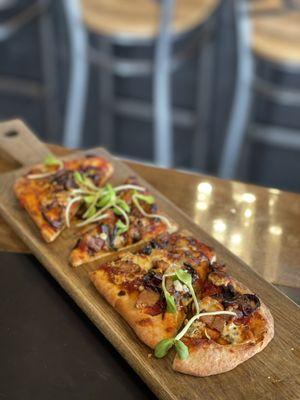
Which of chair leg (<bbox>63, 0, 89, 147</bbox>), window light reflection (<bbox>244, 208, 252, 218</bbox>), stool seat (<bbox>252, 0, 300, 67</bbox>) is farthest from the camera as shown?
chair leg (<bbox>63, 0, 89, 147</bbox>)

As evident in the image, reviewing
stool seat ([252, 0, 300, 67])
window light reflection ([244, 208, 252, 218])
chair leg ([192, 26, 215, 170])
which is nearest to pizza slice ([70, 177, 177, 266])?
window light reflection ([244, 208, 252, 218])

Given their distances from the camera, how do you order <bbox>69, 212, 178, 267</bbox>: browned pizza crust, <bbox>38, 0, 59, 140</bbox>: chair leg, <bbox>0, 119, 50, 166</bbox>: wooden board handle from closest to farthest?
1. <bbox>69, 212, 178, 267</bbox>: browned pizza crust
2. <bbox>0, 119, 50, 166</bbox>: wooden board handle
3. <bbox>38, 0, 59, 140</bbox>: chair leg

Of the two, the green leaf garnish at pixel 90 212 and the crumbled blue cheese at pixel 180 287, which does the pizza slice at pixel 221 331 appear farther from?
the green leaf garnish at pixel 90 212

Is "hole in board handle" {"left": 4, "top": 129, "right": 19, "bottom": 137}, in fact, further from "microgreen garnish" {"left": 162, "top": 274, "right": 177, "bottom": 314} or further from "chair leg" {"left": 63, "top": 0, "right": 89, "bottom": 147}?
"chair leg" {"left": 63, "top": 0, "right": 89, "bottom": 147}

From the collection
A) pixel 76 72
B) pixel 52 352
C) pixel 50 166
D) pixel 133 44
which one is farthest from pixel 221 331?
pixel 133 44

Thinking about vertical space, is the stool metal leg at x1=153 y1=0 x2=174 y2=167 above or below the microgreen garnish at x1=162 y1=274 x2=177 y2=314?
below

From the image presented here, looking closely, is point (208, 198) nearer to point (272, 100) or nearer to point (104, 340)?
point (104, 340)
